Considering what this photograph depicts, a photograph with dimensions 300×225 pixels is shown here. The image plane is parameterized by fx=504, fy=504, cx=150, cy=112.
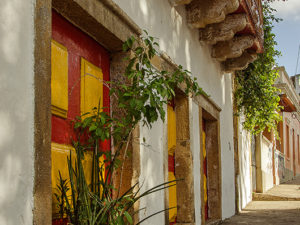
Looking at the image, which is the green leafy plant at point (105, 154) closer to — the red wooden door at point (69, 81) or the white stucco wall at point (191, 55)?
the red wooden door at point (69, 81)

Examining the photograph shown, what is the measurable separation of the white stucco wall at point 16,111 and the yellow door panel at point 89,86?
1.06 m

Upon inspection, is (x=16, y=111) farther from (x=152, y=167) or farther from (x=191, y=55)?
(x=191, y=55)

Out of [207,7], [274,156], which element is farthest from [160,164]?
[274,156]

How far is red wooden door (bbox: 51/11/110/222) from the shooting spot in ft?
10.7

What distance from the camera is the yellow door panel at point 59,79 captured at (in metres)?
3.23

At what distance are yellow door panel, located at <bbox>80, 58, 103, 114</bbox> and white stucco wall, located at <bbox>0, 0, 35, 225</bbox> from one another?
1.06 m

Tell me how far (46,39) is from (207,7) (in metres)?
3.91

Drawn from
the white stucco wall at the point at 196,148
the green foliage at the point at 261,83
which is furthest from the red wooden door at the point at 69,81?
the green foliage at the point at 261,83

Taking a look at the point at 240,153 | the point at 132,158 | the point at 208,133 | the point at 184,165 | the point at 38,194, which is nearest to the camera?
the point at 38,194

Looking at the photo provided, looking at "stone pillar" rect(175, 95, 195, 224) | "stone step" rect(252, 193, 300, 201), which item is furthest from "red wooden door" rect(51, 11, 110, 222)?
"stone step" rect(252, 193, 300, 201)

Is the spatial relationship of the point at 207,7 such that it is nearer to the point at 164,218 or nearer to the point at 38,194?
the point at 164,218

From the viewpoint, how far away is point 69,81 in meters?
3.51

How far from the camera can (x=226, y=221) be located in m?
8.32

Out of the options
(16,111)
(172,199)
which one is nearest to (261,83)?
(172,199)
